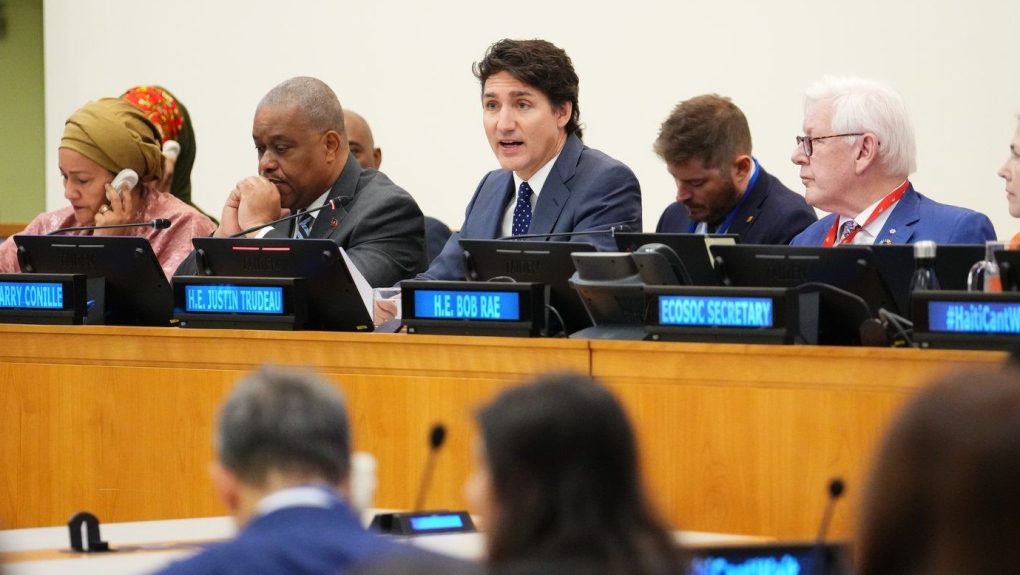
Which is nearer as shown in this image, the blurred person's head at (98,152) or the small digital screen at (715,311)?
the small digital screen at (715,311)

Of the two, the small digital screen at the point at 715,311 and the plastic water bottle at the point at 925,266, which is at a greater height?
the plastic water bottle at the point at 925,266

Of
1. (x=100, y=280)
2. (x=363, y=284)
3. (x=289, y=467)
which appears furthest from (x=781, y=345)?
(x=100, y=280)

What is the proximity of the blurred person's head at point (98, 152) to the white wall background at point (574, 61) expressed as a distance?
2.38 meters

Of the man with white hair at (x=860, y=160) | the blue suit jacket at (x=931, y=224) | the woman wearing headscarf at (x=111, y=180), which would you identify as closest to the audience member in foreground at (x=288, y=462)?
the blue suit jacket at (x=931, y=224)

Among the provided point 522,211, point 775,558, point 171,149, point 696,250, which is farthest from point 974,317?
point 171,149

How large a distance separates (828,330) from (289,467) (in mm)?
1479

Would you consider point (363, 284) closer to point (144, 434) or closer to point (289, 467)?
point (144, 434)

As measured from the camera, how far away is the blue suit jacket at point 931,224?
3.28 meters

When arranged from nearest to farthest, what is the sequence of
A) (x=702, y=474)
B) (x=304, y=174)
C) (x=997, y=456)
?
1. (x=997, y=456)
2. (x=702, y=474)
3. (x=304, y=174)

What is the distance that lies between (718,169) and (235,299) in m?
1.77

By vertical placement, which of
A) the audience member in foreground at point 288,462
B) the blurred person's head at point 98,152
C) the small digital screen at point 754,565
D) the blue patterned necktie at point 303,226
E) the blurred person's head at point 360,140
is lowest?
the small digital screen at point 754,565

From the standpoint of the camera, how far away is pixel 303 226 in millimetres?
4051

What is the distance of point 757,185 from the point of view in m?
4.42

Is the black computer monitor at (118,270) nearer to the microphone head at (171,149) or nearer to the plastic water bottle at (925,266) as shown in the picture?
the microphone head at (171,149)
